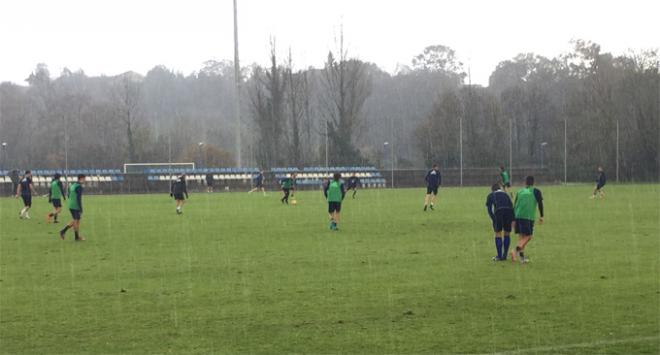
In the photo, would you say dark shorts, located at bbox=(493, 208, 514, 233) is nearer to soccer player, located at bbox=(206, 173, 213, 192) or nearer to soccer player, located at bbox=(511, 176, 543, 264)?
soccer player, located at bbox=(511, 176, 543, 264)

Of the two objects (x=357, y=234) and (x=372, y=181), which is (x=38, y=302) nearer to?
(x=357, y=234)

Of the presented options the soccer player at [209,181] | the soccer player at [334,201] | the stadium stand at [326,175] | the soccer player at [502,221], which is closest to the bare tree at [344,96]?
the stadium stand at [326,175]

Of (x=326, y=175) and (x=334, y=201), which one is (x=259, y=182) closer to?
(x=326, y=175)

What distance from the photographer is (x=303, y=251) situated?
17.6 m

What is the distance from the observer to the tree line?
Result: 235 ft

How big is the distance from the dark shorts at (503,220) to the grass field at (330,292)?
2.60ft

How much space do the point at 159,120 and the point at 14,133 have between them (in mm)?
28199

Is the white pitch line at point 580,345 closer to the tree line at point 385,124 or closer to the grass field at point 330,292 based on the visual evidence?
the grass field at point 330,292

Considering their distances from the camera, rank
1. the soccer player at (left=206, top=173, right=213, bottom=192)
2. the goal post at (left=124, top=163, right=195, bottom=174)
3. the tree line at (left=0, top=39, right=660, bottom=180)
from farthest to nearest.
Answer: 1. the tree line at (left=0, top=39, right=660, bottom=180)
2. the goal post at (left=124, top=163, right=195, bottom=174)
3. the soccer player at (left=206, top=173, right=213, bottom=192)

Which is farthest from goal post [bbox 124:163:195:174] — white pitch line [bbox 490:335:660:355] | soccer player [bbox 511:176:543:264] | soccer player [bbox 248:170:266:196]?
white pitch line [bbox 490:335:660:355]

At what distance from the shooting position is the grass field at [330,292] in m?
8.84

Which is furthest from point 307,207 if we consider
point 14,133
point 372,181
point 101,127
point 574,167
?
point 14,133

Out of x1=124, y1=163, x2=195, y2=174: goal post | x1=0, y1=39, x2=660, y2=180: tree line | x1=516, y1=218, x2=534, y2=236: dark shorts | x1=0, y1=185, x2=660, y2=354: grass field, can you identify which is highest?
x1=0, y1=39, x2=660, y2=180: tree line

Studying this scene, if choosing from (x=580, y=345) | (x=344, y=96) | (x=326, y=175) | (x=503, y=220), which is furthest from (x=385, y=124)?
(x=580, y=345)
